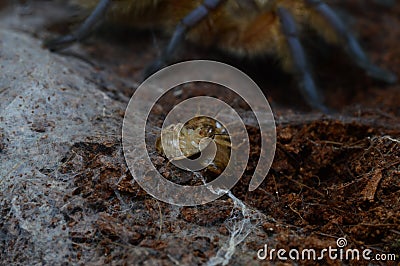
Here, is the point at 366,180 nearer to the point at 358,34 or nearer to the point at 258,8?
the point at 258,8

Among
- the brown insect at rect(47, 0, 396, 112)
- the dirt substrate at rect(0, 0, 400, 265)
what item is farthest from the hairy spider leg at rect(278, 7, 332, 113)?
the dirt substrate at rect(0, 0, 400, 265)

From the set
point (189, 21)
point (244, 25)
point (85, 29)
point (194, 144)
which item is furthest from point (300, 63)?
point (85, 29)

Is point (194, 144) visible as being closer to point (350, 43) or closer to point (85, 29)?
point (85, 29)

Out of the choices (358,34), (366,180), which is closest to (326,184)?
(366,180)

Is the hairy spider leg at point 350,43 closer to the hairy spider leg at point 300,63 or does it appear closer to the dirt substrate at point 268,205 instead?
the hairy spider leg at point 300,63

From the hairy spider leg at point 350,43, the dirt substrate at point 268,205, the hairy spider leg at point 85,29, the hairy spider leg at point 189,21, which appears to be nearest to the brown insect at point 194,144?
the dirt substrate at point 268,205

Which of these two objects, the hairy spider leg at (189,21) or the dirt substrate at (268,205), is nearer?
the dirt substrate at (268,205)

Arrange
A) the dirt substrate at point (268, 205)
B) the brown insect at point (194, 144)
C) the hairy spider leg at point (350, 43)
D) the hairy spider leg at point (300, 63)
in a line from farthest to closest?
the hairy spider leg at point (350, 43)
the hairy spider leg at point (300, 63)
the brown insect at point (194, 144)
the dirt substrate at point (268, 205)

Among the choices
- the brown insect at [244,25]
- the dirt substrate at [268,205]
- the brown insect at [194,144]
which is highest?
the brown insect at [244,25]
